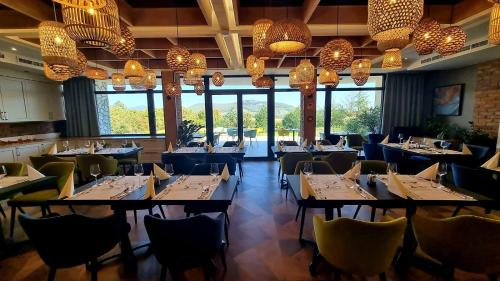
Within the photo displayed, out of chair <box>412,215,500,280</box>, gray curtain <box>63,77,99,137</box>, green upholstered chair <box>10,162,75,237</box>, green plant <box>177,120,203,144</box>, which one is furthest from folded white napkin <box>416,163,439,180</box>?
gray curtain <box>63,77,99,137</box>

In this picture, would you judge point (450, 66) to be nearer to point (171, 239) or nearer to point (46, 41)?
point (171, 239)

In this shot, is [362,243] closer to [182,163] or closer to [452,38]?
[452,38]

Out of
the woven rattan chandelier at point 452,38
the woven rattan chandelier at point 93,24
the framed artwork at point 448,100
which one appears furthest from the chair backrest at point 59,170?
the framed artwork at point 448,100

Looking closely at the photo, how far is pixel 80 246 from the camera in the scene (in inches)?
65.1

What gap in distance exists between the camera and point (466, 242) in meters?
1.45

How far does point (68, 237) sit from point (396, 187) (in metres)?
2.62

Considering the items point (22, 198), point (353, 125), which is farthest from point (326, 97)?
point (22, 198)

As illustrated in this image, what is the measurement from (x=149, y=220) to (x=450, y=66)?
7.41 meters

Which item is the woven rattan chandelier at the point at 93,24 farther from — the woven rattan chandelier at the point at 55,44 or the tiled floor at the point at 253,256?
the tiled floor at the point at 253,256

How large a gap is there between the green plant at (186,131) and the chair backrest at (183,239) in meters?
5.18

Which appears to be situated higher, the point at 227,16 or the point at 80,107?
the point at 227,16

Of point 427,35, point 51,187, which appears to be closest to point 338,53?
point 427,35

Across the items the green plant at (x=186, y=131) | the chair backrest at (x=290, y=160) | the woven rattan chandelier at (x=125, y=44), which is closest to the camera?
the woven rattan chandelier at (x=125, y=44)

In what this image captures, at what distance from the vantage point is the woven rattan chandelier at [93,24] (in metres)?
1.58
